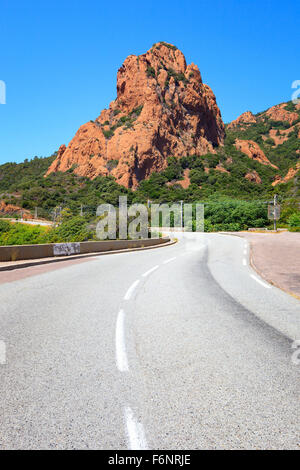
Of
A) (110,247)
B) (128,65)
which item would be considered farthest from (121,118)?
(110,247)

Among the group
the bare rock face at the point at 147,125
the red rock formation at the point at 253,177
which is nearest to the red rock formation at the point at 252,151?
the bare rock face at the point at 147,125

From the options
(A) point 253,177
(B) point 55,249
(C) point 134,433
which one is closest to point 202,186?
(A) point 253,177

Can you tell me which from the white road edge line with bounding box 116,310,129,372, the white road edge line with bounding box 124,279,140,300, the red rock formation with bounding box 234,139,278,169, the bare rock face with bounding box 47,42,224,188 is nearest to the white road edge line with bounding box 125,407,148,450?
the white road edge line with bounding box 116,310,129,372

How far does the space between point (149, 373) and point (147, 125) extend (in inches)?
4734

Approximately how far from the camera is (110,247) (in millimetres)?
23969

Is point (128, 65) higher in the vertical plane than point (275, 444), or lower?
higher

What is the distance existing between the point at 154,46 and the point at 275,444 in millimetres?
161474

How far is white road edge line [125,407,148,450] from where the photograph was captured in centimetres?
249

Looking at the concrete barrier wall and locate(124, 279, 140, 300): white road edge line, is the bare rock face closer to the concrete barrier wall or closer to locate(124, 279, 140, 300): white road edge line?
the concrete barrier wall

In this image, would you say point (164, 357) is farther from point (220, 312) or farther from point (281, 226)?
point (281, 226)

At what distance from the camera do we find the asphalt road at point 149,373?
264 centimetres

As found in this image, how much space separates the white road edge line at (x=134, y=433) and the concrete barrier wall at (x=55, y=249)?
44.7 feet

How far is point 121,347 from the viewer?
183 inches

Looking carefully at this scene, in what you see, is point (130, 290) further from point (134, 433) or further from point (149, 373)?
point (134, 433)
